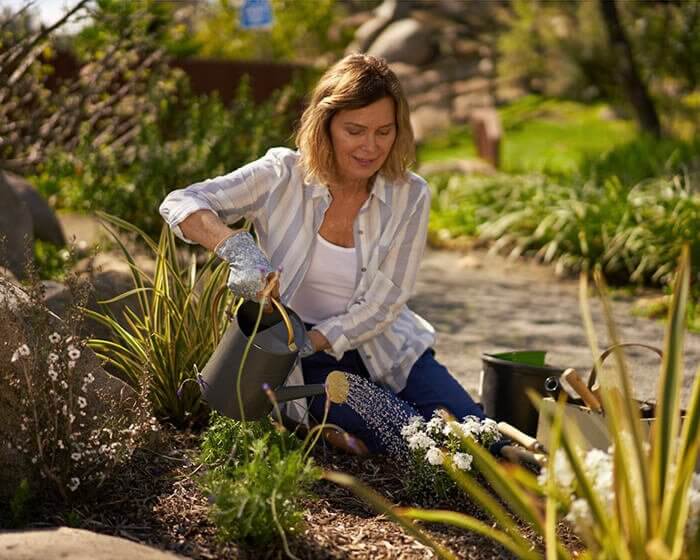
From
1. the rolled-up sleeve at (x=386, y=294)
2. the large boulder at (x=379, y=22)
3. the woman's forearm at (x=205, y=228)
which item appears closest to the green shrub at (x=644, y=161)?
the rolled-up sleeve at (x=386, y=294)

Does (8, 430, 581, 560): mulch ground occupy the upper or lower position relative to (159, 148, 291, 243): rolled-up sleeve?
lower

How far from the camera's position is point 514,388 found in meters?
3.82

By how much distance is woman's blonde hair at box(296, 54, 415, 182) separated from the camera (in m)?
3.47

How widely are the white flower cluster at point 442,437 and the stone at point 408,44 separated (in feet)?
56.6

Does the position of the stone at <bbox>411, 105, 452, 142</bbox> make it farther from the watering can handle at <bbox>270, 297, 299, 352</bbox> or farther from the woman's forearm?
the watering can handle at <bbox>270, 297, 299, 352</bbox>

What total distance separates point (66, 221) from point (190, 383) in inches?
223

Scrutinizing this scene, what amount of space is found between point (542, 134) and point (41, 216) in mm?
9659

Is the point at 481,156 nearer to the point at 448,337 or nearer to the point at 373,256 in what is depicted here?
the point at 448,337

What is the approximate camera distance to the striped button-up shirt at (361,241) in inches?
141

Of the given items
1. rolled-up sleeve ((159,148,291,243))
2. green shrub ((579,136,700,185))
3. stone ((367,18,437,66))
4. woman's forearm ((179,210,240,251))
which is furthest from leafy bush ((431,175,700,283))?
stone ((367,18,437,66))

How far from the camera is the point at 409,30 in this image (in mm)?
20359

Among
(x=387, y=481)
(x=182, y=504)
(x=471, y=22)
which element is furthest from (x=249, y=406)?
(x=471, y=22)

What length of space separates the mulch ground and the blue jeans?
290 mm

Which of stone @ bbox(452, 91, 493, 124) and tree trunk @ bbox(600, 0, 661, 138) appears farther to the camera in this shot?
stone @ bbox(452, 91, 493, 124)
